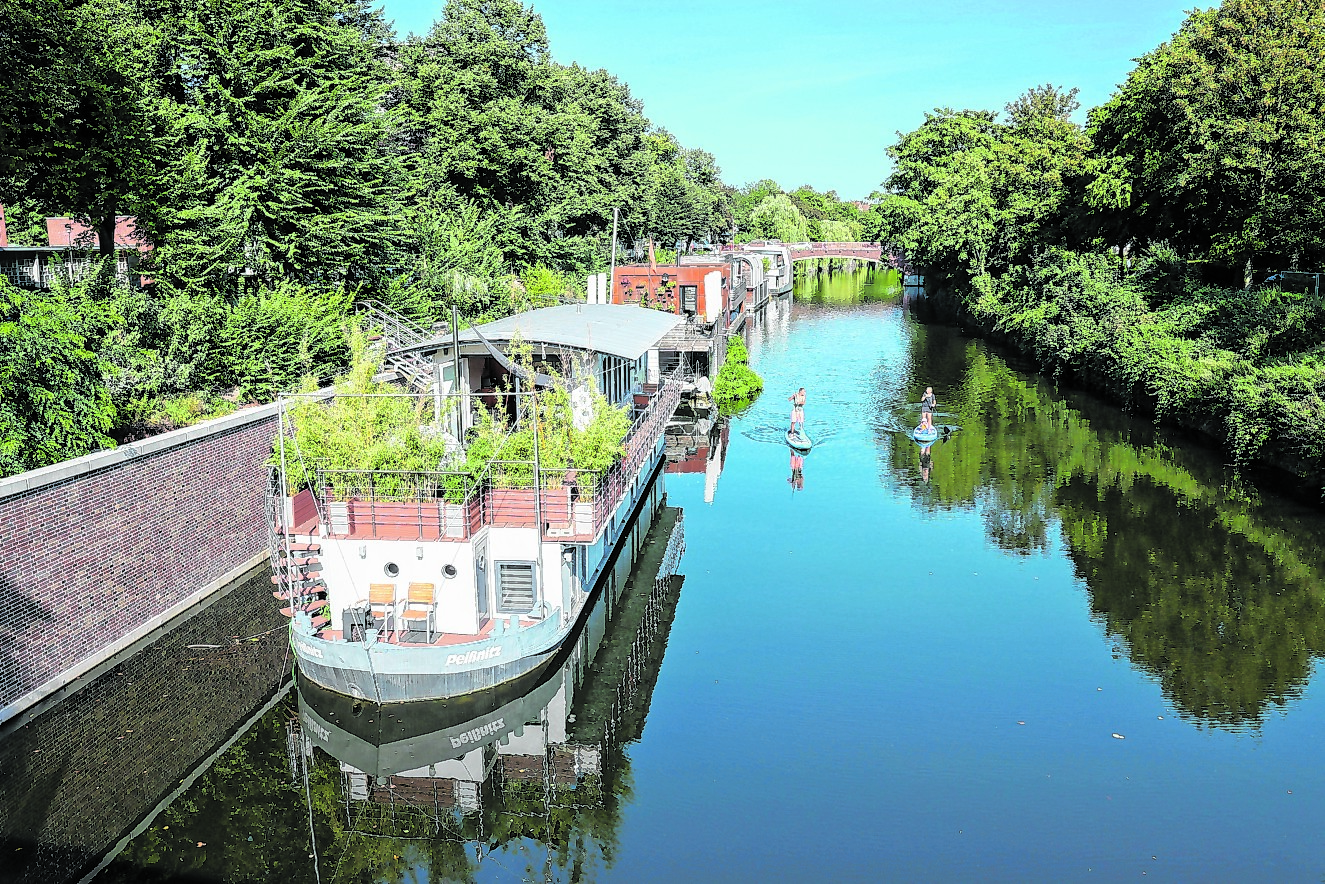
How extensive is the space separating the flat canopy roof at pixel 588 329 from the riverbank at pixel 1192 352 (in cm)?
1941

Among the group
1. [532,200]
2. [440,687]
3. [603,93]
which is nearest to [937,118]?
[603,93]

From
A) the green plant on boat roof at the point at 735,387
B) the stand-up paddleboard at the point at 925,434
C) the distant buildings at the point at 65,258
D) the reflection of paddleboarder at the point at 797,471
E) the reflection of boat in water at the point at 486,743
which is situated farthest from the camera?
the green plant on boat roof at the point at 735,387

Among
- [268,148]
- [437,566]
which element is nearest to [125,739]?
[437,566]

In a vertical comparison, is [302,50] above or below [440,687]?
above

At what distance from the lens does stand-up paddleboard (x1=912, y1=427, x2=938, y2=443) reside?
42375mm

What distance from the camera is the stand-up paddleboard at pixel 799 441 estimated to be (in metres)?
40.7

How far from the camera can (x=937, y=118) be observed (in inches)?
4173

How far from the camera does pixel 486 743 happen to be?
18.9 meters

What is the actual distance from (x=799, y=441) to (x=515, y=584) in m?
21.6

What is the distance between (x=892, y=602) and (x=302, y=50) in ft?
86.6

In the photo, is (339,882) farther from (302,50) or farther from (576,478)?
(302,50)

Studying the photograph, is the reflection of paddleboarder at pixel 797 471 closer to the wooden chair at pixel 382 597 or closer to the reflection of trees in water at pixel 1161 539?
the reflection of trees in water at pixel 1161 539

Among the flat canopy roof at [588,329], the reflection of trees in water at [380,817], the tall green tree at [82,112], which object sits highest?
the tall green tree at [82,112]

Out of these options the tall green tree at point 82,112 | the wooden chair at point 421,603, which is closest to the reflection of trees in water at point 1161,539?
the wooden chair at point 421,603
